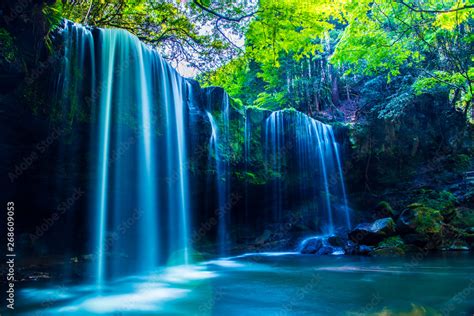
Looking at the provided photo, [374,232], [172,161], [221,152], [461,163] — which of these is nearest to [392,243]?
[374,232]

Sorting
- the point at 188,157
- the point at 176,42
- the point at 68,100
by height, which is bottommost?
the point at 188,157

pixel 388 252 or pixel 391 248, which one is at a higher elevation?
pixel 391 248

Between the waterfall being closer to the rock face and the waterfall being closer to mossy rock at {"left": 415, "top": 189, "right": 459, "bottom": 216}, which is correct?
the rock face

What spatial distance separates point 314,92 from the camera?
19.0m

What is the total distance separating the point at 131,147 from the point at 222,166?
3809 mm

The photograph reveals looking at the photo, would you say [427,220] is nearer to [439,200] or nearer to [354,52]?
[439,200]

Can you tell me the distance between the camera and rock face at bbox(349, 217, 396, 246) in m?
11.5

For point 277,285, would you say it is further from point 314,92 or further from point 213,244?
point 314,92

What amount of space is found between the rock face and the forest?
62 mm

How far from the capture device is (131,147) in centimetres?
852

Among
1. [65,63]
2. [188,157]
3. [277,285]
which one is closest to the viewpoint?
[277,285]

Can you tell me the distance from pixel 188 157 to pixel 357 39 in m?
6.09

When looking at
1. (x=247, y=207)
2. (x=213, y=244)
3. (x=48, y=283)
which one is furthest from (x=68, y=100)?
(x=247, y=207)

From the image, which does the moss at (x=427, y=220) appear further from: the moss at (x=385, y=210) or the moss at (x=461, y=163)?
the moss at (x=461, y=163)
